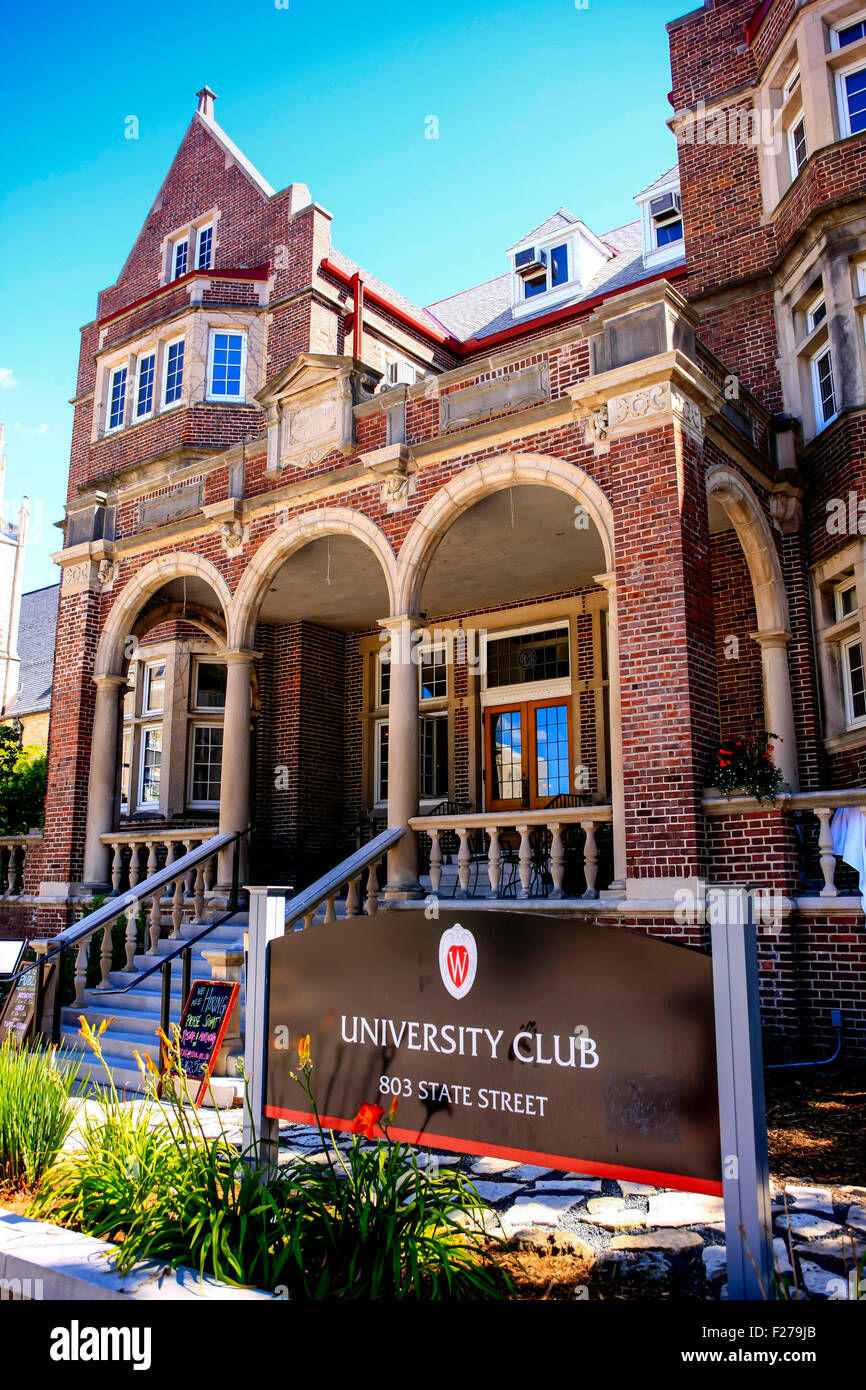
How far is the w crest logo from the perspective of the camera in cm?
337

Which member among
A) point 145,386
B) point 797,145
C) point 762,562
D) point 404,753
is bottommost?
point 404,753

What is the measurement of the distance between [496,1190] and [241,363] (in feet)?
45.6

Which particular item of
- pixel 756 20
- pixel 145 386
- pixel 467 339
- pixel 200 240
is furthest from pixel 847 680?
pixel 200 240

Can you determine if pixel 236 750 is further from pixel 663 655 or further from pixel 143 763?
pixel 663 655

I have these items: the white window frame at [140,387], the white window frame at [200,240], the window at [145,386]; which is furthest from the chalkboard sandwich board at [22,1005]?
the white window frame at [200,240]

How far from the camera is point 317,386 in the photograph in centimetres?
1127

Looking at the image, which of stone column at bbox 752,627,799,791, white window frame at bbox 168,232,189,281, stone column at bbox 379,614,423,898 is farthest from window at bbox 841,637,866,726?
white window frame at bbox 168,232,189,281

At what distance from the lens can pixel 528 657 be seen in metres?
14.0

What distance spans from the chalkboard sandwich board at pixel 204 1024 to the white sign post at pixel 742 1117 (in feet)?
15.5

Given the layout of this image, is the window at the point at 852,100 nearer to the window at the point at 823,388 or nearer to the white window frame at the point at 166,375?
the window at the point at 823,388

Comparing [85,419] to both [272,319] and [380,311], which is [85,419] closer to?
[272,319]

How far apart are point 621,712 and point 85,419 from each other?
13.2 meters

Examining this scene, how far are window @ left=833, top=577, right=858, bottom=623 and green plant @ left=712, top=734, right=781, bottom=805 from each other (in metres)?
3.14
